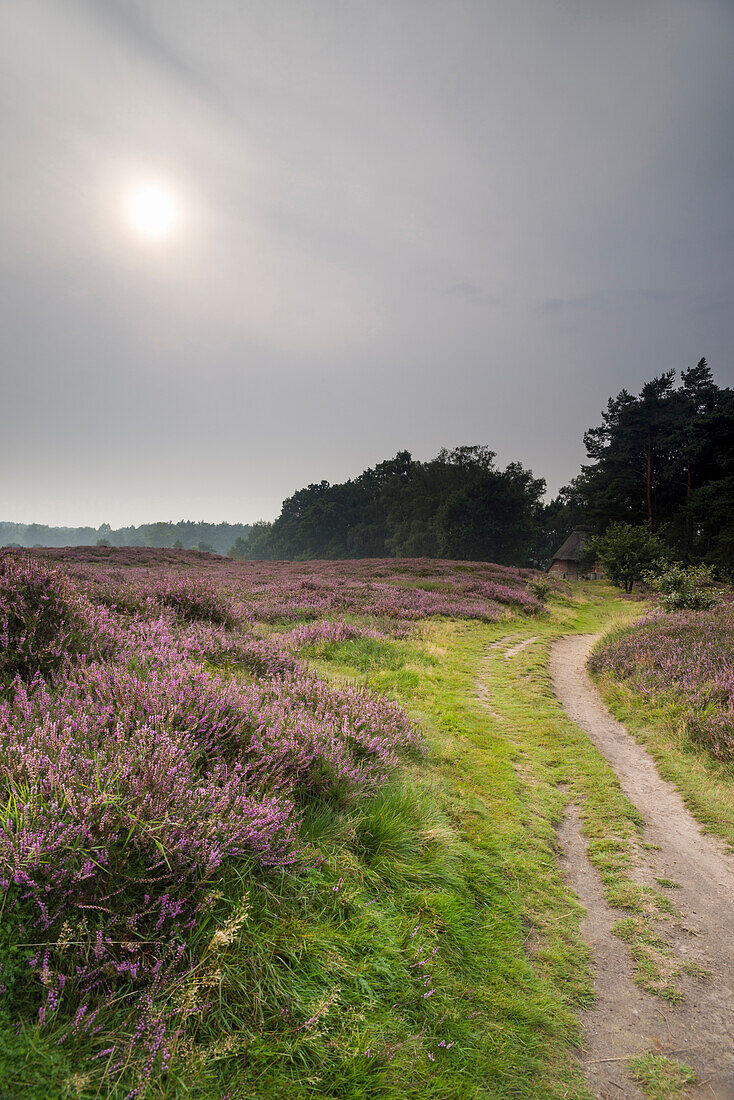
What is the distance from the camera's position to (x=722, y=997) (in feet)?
9.36

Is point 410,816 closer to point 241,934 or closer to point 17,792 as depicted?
point 241,934

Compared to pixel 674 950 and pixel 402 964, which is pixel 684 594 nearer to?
pixel 674 950

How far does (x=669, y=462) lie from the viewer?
5234 centimetres

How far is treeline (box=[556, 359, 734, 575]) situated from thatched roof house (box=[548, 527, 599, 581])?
432 cm

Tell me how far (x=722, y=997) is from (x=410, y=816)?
222 centimetres

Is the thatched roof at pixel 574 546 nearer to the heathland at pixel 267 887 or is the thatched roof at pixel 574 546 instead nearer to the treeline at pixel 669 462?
→ the treeline at pixel 669 462

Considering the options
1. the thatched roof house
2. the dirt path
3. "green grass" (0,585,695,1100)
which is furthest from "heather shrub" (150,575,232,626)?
the thatched roof house

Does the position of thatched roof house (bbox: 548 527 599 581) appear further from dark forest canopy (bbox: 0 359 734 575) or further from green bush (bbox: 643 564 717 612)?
green bush (bbox: 643 564 717 612)

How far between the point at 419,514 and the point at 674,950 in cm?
8599

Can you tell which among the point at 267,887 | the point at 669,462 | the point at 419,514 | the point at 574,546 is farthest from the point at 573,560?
the point at 267,887

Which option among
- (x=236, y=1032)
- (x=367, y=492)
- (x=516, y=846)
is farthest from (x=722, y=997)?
(x=367, y=492)

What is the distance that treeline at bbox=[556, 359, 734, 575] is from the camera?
40188 mm

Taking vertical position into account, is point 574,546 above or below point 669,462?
below

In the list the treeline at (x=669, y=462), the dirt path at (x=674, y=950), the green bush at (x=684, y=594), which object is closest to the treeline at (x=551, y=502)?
the treeline at (x=669, y=462)
